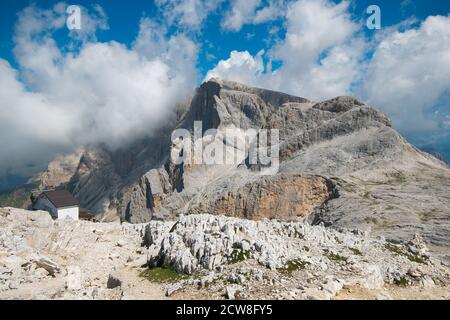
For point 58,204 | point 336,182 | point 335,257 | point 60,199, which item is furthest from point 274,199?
point 335,257

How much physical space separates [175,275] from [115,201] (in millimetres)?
166986

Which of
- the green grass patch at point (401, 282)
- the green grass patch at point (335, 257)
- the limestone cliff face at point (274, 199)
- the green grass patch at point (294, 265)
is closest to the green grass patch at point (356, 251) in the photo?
the green grass patch at point (335, 257)

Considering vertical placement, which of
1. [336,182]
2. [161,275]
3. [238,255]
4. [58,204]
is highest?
[336,182]

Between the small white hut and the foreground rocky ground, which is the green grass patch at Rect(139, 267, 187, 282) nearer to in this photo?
the foreground rocky ground

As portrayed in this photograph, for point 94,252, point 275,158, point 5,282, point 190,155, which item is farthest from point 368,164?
point 190,155

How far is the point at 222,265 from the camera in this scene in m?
25.8

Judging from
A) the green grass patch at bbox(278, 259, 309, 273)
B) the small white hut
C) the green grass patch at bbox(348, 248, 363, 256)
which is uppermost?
the small white hut

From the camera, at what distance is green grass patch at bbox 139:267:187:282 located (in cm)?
2635

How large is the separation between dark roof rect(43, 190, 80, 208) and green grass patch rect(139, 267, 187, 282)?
25.7 metres

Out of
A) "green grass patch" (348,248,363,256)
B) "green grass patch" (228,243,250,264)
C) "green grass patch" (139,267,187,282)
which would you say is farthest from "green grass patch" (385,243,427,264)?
"green grass patch" (139,267,187,282)

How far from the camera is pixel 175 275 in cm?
2673

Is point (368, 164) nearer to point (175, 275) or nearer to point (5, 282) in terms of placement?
point (175, 275)

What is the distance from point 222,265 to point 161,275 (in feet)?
15.7

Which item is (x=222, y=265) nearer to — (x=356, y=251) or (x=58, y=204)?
(x=356, y=251)
